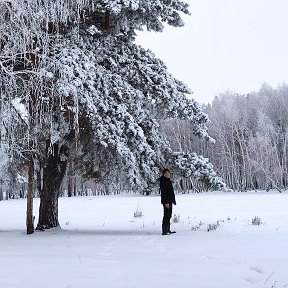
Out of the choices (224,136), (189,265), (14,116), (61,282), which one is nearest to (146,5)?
(14,116)

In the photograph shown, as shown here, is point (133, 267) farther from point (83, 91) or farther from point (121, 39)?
point (121, 39)

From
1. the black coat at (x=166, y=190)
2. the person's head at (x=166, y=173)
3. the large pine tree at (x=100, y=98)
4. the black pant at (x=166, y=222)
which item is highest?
the large pine tree at (x=100, y=98)

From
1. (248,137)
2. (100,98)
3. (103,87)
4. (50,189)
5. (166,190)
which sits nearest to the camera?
(100,98)

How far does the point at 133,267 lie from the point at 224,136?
50905mm

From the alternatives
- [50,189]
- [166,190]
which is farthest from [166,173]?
[50,189]

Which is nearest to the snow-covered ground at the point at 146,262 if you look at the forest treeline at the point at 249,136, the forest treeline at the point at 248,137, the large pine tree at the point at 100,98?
the large pine tree at the point at 100,98

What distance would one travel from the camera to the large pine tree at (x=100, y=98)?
26.7ft

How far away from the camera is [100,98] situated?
30.2 ft

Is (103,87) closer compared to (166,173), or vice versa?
(103,87)

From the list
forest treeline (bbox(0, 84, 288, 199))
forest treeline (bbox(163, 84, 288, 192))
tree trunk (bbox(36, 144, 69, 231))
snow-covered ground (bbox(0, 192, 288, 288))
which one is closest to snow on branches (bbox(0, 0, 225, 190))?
tree trunk (bbox(36, 144, 69, 231))

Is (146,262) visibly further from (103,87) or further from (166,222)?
(103,87)

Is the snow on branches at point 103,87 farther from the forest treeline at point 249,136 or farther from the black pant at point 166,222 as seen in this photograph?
the forest treeline at point 249,136

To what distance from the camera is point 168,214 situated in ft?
31.8

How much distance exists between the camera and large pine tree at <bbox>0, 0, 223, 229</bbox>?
8148 mm
